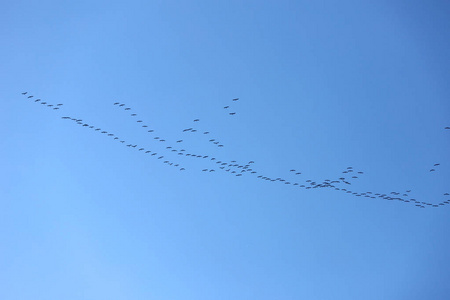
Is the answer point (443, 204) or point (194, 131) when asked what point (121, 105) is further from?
point (443, 204)

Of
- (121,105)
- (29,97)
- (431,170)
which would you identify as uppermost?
(431,170)

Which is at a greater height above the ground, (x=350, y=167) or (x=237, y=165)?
(x=350, y=167)

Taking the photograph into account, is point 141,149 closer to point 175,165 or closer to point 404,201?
point 175,165

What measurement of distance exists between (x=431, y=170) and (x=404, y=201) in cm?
131

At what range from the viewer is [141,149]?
16.9 metres

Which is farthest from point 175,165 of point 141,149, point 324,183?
point 324,183

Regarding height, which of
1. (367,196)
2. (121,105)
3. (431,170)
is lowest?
(121,105)

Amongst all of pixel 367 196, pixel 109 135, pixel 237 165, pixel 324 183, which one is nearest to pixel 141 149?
pixel 109 135

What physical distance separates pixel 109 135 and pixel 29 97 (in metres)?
2.69

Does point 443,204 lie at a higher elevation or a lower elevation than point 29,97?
higher

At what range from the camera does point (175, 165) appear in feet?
55.9

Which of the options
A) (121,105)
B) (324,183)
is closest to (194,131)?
(121,105)

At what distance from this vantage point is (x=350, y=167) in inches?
677

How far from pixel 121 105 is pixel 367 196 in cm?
850
